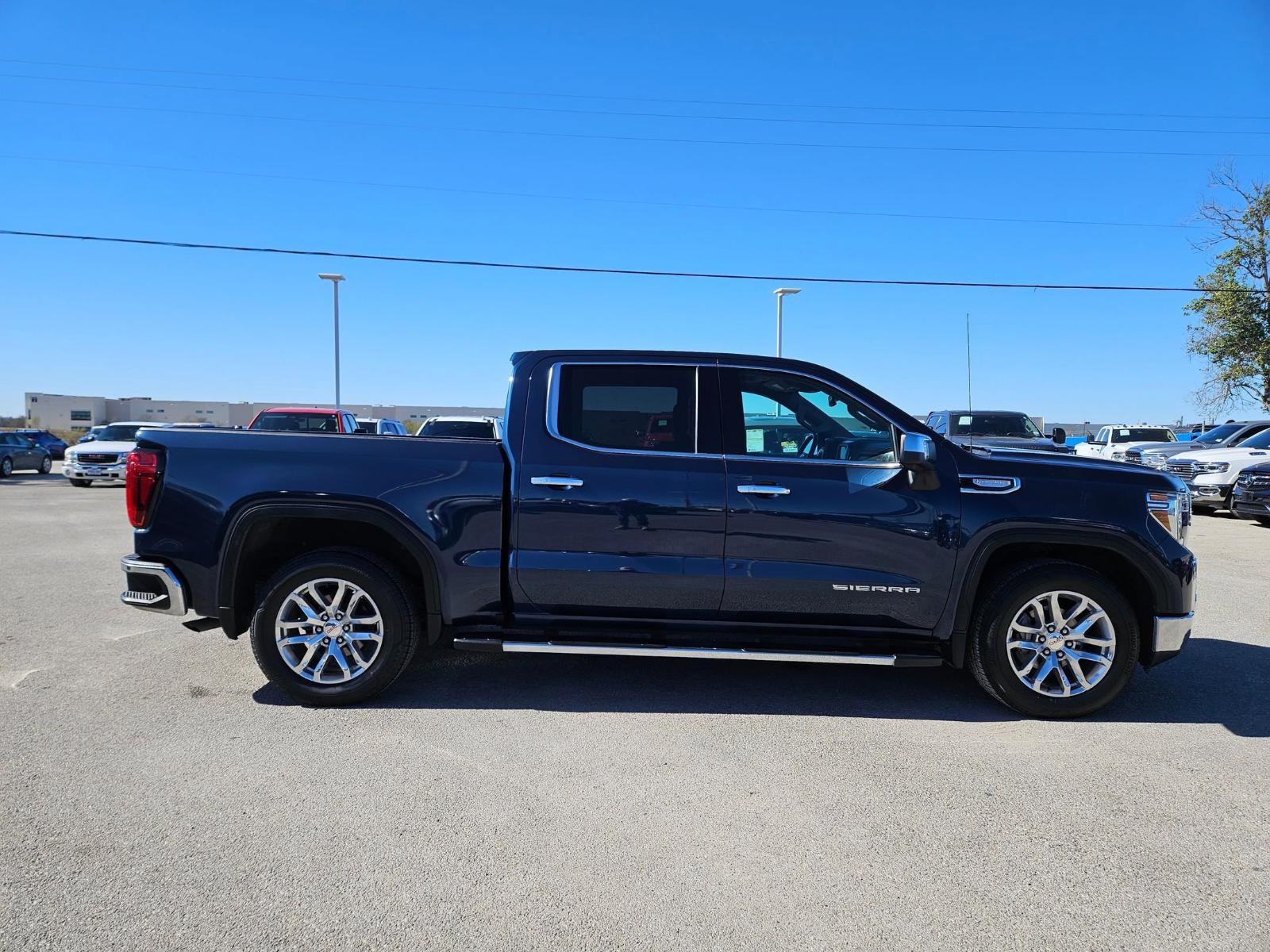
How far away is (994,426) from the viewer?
1792 centimetres

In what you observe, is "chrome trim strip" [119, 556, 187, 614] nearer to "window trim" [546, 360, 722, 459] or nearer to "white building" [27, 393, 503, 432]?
"window trim" [546, 360, 722, 459]

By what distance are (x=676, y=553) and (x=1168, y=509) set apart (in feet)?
8.71

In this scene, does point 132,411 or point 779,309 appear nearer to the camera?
point 779,309

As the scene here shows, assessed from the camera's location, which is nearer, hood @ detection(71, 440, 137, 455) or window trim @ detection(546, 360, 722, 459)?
window trim @ detection(546, 360, 722, 459)

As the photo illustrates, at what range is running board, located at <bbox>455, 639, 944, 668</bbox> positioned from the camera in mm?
4406

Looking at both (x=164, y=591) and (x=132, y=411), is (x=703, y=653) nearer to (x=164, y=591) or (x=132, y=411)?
(x=164, y=591)

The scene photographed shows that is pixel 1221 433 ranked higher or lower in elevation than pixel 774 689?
higher

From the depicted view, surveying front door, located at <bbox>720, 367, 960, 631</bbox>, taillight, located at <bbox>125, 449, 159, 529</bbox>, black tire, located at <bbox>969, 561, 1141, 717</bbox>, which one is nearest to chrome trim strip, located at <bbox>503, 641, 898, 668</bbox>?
front door, located at <bbox>720, 367, 960, 631</bbox>

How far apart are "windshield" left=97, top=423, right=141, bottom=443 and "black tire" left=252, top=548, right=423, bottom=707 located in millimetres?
21401

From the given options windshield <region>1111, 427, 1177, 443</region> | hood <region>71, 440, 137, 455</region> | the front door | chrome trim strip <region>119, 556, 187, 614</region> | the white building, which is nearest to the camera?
the front door

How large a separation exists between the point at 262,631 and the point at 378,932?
7.73ft

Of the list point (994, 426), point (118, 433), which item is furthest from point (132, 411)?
point (994, 426)

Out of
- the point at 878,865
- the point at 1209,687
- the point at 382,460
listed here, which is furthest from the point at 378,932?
the point at 1209,687

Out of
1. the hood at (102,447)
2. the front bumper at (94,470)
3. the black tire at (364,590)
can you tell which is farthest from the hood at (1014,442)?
the front bumper at (94,470)
